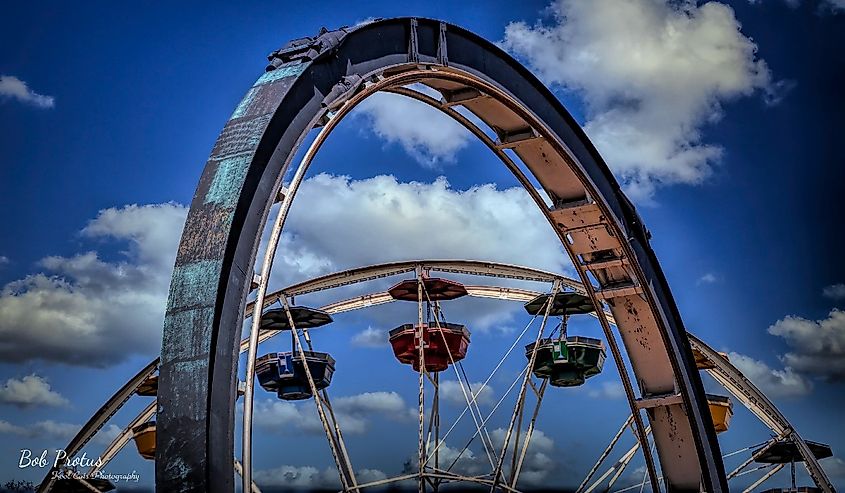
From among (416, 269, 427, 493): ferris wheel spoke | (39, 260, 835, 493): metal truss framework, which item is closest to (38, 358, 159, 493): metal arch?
(39, 260, 835, 493): metal truss framework

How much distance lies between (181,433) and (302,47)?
430cm

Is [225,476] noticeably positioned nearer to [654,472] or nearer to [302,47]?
[302,47]

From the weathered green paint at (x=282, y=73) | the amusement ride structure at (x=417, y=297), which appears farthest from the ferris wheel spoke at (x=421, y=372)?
the weathered green paint at (x=282, y=73)

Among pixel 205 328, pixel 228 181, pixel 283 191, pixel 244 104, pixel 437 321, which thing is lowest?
pixel 205 328

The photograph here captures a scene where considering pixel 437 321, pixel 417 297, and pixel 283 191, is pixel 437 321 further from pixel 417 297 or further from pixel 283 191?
pixel 283 191

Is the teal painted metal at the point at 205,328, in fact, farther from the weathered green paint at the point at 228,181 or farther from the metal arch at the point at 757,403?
the metal arch at the point at 757,403

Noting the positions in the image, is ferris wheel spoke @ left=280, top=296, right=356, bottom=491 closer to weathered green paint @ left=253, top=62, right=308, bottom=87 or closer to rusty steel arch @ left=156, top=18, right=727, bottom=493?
rusty steel arch @ left=156, top=18, right=727, bottom=493

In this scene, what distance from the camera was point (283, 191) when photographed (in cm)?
980

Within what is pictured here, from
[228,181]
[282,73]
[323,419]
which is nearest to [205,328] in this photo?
[228,181]

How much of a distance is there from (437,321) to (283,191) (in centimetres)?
1575

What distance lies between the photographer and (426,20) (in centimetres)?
1288

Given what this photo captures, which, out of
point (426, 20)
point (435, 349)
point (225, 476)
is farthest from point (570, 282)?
point (225, 476)

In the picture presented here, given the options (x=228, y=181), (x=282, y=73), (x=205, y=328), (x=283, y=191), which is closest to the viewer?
(x=205, y=328)

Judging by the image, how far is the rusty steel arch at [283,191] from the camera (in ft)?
26.9
